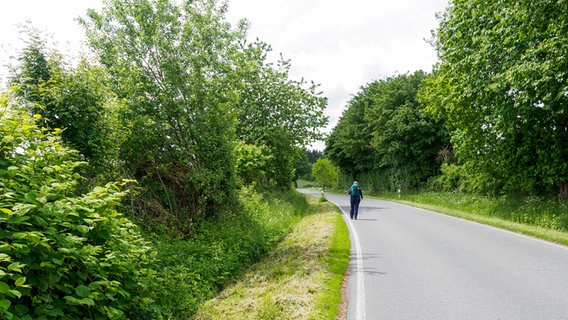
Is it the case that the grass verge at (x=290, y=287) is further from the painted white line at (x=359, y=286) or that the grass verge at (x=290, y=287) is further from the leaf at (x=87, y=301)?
the leaf at (x=87, y=301)

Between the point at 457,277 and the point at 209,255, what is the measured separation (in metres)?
5.45

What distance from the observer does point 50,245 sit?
365 centimetres

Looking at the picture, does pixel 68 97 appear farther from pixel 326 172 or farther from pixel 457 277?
pixel 326 172

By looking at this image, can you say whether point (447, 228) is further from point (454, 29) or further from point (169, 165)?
point (169, 165)

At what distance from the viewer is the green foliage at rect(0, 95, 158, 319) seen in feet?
10.9

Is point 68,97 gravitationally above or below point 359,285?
above

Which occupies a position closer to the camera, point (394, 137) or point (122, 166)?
point (122, 166)

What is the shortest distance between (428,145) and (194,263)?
2945 cm

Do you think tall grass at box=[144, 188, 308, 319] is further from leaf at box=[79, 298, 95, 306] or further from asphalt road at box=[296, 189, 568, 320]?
asphalt road at box=[296, 189, 568, 320]

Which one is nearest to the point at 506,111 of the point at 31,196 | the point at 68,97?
the point at 68,97

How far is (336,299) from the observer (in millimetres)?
6305

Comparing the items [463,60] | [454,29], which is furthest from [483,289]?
[454,29]

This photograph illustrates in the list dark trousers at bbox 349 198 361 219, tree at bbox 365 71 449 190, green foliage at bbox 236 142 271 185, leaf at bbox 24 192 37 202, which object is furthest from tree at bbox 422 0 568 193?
leaf at bbox 24 192 37 202

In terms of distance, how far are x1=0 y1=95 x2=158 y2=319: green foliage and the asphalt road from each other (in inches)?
145
